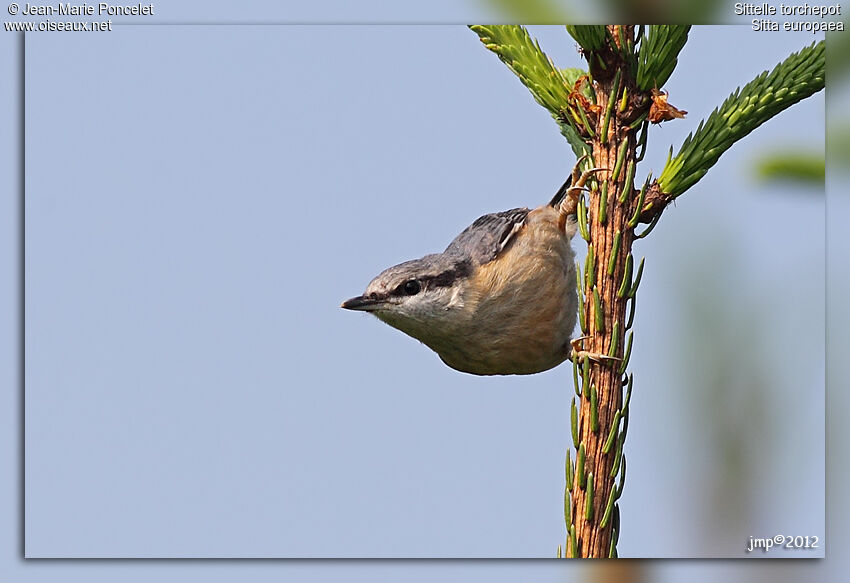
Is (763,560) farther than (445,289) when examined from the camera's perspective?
No

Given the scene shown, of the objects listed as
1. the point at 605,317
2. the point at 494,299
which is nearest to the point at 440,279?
the point at 494,299

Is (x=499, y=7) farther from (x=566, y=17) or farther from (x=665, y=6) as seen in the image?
(x=665, y=6)

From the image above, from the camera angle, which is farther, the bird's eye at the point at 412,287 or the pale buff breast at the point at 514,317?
the pale buff breast at the point at 514,317

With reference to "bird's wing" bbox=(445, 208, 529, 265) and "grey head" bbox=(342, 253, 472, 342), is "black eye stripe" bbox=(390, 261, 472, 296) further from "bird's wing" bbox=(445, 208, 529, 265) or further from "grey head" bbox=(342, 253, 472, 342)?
"bird's wing" bbox=(445, 208, 529, 265)

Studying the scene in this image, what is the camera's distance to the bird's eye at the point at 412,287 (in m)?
3.69

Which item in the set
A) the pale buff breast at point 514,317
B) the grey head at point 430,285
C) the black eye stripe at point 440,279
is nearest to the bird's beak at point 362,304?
the grey head at point 430,285

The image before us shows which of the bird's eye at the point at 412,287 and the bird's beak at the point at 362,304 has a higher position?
the bird's eye at the point at 412,287

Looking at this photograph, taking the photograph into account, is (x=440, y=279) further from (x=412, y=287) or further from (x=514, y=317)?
(x=514, y=317)

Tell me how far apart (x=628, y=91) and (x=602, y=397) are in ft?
2.95

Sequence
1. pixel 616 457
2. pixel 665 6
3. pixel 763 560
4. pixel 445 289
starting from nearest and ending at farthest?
1. pixel 763 560
2. pixel 665 6
3. pixel 616 457
4. pixel 445 289

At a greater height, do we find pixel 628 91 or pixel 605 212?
pixel 628 91

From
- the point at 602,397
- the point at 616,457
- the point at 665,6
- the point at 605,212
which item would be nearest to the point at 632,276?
the point at 605,212

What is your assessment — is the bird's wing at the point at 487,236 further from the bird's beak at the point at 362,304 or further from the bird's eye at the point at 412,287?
the bird's beak at the point at 362,304

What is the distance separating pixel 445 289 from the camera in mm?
3816
